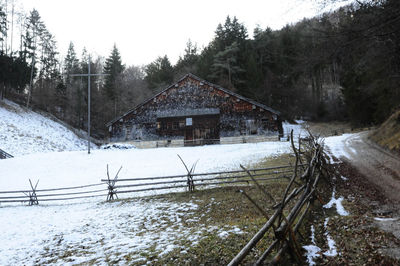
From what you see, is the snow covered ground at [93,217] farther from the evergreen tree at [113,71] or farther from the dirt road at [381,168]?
the evergreen tree at [113,71]

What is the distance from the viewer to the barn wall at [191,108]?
82.5 feet

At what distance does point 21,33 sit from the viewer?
1507 inches

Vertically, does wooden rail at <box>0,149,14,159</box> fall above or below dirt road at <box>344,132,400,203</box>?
above

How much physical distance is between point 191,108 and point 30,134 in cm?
2199

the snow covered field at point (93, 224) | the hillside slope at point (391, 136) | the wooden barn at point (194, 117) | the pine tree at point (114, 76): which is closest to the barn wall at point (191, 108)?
the wooden barn at point (194, 117)

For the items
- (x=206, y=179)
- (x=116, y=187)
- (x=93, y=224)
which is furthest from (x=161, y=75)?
(x=93, y=224)

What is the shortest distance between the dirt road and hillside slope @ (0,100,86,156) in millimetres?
32139

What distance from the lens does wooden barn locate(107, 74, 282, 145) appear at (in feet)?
82.8

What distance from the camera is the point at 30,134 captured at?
95.0 ft

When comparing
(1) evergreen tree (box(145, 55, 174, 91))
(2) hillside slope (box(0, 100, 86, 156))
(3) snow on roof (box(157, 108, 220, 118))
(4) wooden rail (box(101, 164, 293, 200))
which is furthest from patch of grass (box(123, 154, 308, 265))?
(1) evergreen tree (box(145, 55, 174, 91))

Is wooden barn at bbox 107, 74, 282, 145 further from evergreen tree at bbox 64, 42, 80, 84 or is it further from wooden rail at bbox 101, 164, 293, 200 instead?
evergreen tree at bbox 64, 42, 80, 84

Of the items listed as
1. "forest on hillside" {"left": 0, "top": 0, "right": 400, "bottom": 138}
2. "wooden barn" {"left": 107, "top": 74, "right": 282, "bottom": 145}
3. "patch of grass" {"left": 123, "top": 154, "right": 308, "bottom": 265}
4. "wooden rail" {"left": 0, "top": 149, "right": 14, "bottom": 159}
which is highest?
"forest on hillside" {"left": 0, "top": 0, "right": 400, "bottom": 138}

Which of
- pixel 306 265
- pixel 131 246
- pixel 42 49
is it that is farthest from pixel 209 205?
pixel 42 49

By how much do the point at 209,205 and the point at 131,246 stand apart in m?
3.55
